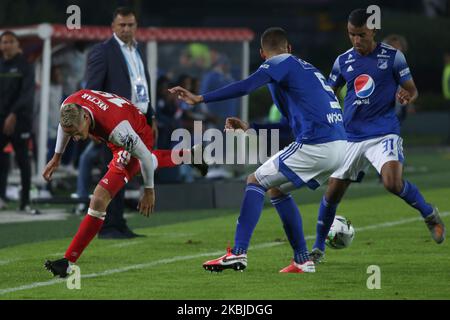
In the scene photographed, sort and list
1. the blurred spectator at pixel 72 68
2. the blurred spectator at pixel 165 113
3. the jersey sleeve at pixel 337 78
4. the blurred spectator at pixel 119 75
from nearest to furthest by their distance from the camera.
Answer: the jersey sleeve at pixel 337 78, the blurred spectator at pixel 119 75, the blurred spectator at pixel 165 113, the blurred spectator at pixel 72 68

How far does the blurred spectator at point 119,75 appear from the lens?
575 inches

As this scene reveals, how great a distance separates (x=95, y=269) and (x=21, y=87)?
6.85m

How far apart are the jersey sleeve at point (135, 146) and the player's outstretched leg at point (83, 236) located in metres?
0.38

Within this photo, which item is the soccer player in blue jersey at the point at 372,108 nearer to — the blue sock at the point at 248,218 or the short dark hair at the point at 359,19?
the short dark hair at the point at 359,19

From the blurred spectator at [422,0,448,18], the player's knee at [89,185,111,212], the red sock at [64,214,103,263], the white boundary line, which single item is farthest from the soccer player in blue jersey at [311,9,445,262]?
the blurred spectator at [422,0,448,18]

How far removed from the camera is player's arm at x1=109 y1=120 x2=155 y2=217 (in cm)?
1129

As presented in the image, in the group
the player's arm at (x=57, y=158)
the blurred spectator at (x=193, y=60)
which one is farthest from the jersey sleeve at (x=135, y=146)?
the blurred spectator at (x=193, y=60)

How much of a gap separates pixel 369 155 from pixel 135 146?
2.51 meters

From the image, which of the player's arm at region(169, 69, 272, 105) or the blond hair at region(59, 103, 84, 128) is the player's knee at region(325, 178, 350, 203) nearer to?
the player's arm at region(169, 69, 272, 105)

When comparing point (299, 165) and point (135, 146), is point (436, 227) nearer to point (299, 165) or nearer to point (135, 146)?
point (299, 165)

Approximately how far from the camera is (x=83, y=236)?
37.0 ft

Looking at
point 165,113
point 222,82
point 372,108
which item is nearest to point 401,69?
point 372,108
